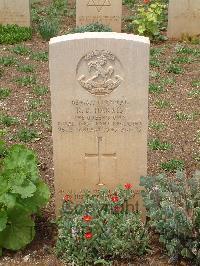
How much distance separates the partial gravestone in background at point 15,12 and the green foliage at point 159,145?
4.74m

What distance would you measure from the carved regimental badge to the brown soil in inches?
50.5

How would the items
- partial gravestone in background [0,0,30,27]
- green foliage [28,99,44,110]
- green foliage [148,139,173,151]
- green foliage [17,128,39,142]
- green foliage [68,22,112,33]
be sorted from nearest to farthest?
green foliage [148,139,173,151] → green foliage [17,128,39,142] → green foliage [28,99,44,110] → green foliage [68,22,112,33] → partial gravestone in background [0,0,30,27]

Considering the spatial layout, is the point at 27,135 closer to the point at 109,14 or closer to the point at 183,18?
the point at 109,14

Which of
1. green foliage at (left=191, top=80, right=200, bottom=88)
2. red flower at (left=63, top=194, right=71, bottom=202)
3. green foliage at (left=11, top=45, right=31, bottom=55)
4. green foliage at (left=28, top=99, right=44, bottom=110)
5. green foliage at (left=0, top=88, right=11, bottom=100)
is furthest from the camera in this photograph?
green foliage at (left=11, top=45, right=31, bottom=55)

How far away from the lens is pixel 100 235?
4500 millimetres

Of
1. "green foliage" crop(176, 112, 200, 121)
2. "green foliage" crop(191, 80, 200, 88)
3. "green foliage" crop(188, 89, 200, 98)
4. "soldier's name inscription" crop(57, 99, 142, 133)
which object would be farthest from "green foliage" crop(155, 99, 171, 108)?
"soldier's name inscription" crop(57, 99, 142, 133)

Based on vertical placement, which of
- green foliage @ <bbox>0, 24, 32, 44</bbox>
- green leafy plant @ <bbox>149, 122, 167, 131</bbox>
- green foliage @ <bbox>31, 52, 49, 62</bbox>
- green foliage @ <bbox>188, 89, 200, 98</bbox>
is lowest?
green leafy plant @ <bbox>149, 122, 167, 131</bbox>

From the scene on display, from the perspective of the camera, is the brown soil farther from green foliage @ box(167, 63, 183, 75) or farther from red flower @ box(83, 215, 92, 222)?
red flower @ box(83, 215, 92, 222)

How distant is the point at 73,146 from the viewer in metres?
4.88

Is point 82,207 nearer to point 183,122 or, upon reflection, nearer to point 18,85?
point 183,122

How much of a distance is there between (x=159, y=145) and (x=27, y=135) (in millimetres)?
1477

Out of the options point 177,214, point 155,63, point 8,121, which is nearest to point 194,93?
point 155,63

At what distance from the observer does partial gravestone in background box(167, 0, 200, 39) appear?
32.7 feet

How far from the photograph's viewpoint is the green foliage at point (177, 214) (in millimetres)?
4395
